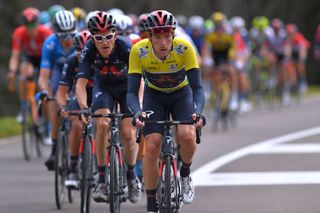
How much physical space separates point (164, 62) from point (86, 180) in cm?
142

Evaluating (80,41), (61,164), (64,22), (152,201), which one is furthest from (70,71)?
(152,201)

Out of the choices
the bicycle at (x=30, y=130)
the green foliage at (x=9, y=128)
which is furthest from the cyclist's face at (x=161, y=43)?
the green foliage at (x=9, y=128)

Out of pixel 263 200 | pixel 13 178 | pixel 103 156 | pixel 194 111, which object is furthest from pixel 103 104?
pixel 13 178

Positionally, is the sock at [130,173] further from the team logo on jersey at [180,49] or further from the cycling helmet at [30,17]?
the cycling helmet at [30,17]

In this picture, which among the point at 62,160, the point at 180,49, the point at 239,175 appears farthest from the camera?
the point at 239,175

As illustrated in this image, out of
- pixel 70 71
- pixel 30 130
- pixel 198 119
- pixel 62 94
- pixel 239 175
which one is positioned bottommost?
pixel 239 175

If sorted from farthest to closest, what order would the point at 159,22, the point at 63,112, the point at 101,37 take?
the point at 63,112, the point at 101,37, the point at 159,22

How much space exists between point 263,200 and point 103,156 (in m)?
1.98

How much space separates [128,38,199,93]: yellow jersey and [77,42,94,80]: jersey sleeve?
3.42 feet

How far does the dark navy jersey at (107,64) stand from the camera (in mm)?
11648

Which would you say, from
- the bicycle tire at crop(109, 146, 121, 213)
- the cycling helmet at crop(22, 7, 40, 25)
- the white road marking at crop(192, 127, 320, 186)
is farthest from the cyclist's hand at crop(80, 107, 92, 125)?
the cycling helmet at crop(22, 7, 40, 25)

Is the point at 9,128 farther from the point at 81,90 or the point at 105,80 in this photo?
the point at 81,90

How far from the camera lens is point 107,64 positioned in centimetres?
1179

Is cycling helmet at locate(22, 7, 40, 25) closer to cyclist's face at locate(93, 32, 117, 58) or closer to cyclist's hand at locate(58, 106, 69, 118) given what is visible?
cyclist's hand at locate(58, 106, 69, 118)
